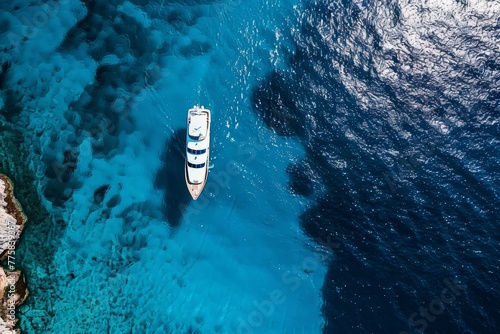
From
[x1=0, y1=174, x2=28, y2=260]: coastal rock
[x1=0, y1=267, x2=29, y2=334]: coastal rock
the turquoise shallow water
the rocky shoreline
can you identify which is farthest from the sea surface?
[x1=0, y1=267, x2=29, y2=334]: coastal rock

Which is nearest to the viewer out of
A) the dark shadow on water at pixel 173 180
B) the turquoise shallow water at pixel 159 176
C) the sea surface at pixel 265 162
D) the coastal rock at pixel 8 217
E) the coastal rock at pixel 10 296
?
the coastal rock at pixel 10 296

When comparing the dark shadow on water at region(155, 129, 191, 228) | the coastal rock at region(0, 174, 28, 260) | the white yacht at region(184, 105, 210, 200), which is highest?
the white yacht at region(184, 105, 210, 200)

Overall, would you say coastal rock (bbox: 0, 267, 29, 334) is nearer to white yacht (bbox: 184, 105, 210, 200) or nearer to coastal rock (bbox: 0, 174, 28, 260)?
coastal rock (bbox: 0, 174, 28, 260)

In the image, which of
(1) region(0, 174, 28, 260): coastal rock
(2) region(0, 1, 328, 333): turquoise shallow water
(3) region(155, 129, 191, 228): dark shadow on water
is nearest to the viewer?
(1) region(0, 174, 28, 260): coastal rock

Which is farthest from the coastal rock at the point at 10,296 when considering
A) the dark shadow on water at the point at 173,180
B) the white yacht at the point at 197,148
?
the white yacht at the point at 197,148

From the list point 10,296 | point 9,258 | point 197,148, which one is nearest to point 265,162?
point 197,148

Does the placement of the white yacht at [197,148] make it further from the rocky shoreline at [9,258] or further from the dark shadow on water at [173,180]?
the rocky shoreline at [9,258]
